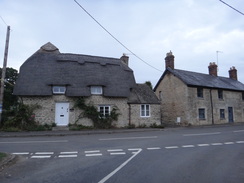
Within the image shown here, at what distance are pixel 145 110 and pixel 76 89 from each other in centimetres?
791

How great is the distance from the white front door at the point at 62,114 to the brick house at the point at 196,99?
1356cm

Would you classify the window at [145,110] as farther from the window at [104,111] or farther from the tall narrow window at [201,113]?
the tall narrow window at [201,113]

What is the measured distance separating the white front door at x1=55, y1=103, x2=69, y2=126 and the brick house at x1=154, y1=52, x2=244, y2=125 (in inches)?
534

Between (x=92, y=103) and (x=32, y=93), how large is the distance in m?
5.79

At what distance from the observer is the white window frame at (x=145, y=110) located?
20727mm

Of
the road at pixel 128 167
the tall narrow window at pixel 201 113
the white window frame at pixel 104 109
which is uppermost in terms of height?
the white window frame at pixel 104 109

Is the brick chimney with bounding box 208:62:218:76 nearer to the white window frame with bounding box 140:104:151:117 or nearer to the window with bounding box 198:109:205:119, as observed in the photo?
the window with bounding box 198:109:205:119

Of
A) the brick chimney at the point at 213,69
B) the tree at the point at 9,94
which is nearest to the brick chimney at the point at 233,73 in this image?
the brick chimney at the point at 213,69

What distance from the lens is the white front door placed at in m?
18.3

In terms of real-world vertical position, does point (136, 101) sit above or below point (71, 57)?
below

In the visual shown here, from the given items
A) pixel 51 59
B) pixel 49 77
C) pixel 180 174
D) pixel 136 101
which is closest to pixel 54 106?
→ pixel 49 77

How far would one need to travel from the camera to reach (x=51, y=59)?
2069cm

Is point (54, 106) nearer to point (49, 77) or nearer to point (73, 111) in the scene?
point (73, 111)

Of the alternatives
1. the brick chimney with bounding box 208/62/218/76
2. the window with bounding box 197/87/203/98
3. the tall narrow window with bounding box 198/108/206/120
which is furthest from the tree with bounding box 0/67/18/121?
the brick chimney with bounding box 208/62/218/76
